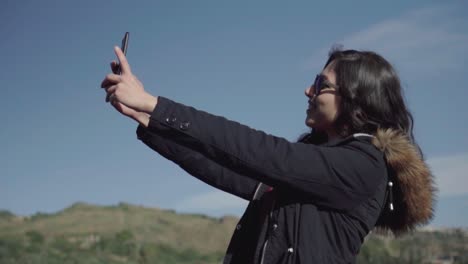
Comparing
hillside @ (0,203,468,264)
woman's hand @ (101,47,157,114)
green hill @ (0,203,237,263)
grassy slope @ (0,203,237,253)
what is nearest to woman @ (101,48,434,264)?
woman's hand @ (101,47,157,114)

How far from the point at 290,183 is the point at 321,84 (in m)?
0.53

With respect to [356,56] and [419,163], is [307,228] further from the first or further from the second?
[356,56]

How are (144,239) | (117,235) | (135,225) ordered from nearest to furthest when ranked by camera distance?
(117,235) → (144,239) → (135,225)

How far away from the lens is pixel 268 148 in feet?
6.59

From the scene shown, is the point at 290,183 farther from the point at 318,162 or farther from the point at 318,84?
the point at 318,84

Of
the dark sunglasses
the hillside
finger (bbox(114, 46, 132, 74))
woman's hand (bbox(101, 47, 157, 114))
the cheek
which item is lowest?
the hillside

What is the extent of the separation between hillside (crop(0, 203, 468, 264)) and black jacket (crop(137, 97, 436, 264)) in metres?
10.2

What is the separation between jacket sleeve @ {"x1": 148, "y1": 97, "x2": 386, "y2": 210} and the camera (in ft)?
6.44

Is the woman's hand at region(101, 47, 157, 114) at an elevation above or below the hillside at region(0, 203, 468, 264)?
above

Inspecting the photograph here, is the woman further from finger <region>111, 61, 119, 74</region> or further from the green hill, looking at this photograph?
the green hill

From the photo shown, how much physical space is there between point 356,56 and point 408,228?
71cm

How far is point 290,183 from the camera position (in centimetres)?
205

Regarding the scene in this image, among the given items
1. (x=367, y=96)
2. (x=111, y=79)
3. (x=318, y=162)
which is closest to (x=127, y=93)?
(x=111, y=79)

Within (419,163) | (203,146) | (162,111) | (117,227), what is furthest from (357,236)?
(117,227)
